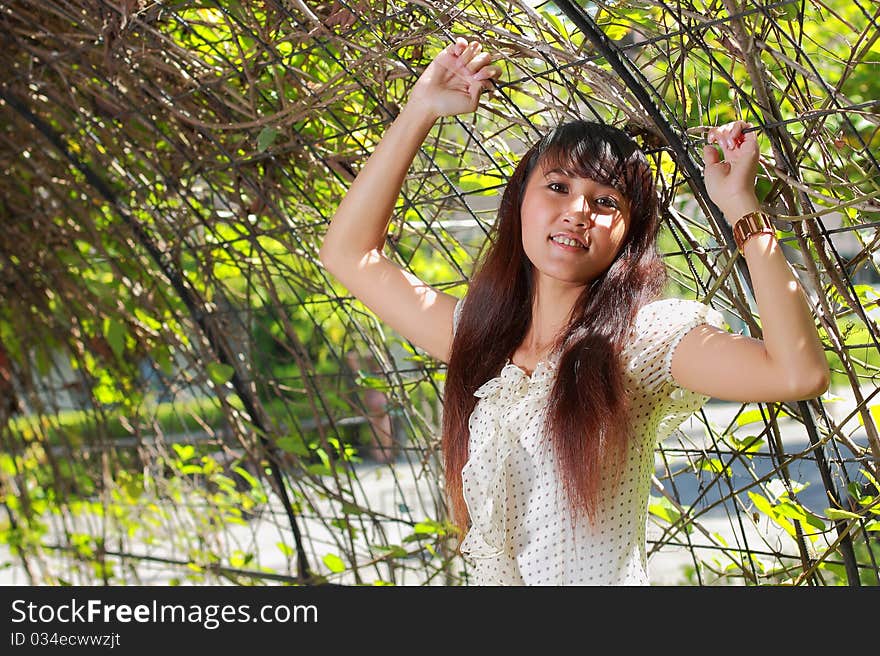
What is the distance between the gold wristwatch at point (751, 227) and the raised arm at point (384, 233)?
1.46 ft

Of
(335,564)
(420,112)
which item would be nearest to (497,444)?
(420,112)

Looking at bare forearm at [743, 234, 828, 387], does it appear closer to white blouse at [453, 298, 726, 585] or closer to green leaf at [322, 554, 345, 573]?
white blouse at [453, 298, 726, 585]

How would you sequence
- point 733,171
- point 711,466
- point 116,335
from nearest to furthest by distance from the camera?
point 733,171
point 711,466
point 116,335

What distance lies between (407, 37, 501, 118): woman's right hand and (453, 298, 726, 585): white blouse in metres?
0.37

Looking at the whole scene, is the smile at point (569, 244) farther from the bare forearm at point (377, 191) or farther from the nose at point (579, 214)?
the bare forearm at point (377, 191)

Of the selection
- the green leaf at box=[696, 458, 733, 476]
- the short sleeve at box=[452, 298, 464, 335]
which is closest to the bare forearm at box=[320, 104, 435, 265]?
the short sleeve at box=[452, 298, 464, 335]

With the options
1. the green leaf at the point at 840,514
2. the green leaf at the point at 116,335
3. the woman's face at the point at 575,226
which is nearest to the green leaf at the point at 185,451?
the green leaf at the point at 116,335

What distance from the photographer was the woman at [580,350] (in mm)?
1193

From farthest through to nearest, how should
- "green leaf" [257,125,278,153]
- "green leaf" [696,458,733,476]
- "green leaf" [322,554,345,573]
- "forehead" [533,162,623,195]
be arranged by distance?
"green leaf" [322,554,345,573]
"green leaf" [257,125,278,153]
"green leaf" [696,458,733,476]
"forehead" [533,162,623,195]

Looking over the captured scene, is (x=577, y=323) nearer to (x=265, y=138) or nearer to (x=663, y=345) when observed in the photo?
(x=663, y=345)

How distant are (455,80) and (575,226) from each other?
0.31 metres

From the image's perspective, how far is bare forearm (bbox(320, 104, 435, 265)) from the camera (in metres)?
1.50

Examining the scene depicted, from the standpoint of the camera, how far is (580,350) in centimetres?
129
